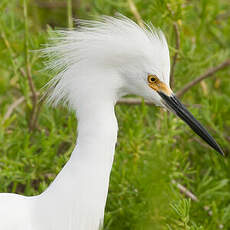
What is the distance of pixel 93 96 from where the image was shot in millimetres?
1725

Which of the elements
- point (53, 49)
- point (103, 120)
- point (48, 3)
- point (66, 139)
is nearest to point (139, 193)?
point (66, 139)

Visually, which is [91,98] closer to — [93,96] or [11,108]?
[93,96]

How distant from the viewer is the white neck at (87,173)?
5.65 feet

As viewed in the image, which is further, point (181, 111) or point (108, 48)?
point (181, 111)

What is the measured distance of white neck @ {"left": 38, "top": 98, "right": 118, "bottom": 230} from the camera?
1723 mm

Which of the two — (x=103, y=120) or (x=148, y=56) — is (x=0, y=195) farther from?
(x=148, y=56)

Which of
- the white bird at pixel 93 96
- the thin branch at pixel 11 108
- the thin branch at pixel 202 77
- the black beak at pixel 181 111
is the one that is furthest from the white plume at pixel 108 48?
the thin branch at pixel 202 77

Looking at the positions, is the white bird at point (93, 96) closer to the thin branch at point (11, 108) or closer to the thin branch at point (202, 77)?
the thin branch at point (11, 108)

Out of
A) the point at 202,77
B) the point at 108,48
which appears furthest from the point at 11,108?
the point at 108,48

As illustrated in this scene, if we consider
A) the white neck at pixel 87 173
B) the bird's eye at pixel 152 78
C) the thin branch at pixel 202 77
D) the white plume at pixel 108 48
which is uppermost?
the white plume at pixel 108 48

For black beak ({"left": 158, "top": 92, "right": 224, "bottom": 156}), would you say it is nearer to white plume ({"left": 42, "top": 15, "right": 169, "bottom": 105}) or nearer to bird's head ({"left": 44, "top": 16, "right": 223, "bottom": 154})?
bird's head ({"left": 44, "top": 16, "right": 223, "bottom": 154})

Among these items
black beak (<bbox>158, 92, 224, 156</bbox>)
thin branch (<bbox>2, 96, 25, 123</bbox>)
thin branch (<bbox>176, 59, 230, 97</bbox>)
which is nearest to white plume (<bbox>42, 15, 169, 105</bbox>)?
black beak (<bbox>158, 92, 224, 156</bbox>)

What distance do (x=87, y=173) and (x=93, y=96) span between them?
260mm

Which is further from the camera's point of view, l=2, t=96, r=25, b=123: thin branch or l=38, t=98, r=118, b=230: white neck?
l=2, t=96, r=25, b=123: thin branch
